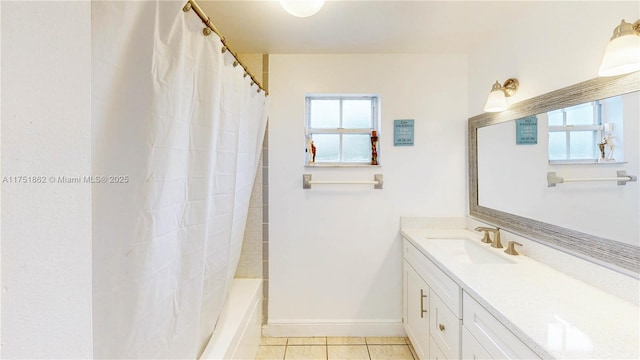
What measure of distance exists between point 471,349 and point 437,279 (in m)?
0.37

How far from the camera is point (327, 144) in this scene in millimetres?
2201

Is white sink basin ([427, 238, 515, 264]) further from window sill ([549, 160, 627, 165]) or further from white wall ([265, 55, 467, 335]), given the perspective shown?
window sill ([549, 160, 627, 165])

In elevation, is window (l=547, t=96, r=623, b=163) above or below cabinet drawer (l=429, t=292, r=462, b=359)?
above

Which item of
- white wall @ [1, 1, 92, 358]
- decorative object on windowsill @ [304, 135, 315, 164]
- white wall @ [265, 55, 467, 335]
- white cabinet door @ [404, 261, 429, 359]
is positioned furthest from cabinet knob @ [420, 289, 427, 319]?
white wall @ [1, 1, 92, 358]

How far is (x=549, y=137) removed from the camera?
4.44ft

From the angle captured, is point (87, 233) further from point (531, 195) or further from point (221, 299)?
point (531, 195)

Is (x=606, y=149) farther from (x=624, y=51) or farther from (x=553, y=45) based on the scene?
(x=553, y=45)

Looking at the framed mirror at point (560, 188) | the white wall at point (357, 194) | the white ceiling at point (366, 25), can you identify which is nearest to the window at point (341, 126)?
the white wall at point (357, 194)

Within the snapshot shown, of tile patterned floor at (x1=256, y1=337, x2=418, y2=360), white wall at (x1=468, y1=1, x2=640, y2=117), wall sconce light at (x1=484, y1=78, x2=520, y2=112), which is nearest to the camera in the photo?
white wall at (x1=468, y1=1, x2=640, y2=117)

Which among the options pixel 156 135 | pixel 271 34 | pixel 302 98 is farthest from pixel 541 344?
pixel 271 34

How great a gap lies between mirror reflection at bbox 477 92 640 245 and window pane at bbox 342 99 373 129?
36.6 inches

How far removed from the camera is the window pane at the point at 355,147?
220 centimetres

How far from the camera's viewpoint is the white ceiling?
146cm

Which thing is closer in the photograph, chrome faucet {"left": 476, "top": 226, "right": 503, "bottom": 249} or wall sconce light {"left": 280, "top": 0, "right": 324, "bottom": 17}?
wall sconce light {"left": 280, "top": 0, "right": 324, "bottom": 17}
